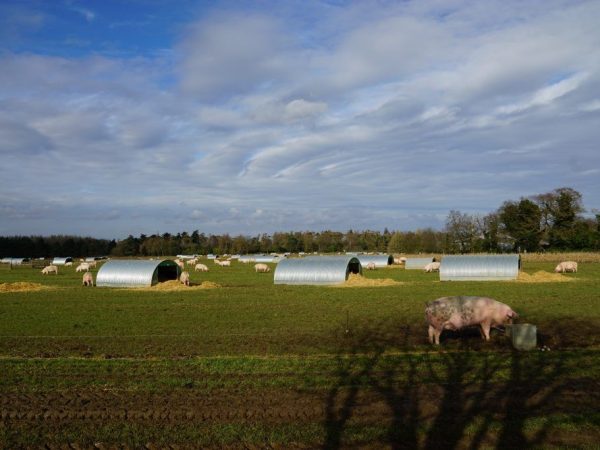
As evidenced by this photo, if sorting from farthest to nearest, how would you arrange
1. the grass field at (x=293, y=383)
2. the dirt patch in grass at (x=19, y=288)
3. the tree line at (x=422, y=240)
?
the tree line at (x=422, y=240)
the dirt patch in grass at (x=19, y=288)
the grass field at (x=293, y=383)

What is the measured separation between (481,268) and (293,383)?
3500 cm

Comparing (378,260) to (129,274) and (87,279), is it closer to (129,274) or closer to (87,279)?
(129,274)

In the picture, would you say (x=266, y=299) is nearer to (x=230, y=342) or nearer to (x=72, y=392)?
(x=230, y=342)

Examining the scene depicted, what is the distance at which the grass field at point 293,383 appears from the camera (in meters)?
A: 8.67

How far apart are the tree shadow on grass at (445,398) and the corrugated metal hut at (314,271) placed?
1013 inches

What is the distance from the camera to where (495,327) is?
17.1 meters

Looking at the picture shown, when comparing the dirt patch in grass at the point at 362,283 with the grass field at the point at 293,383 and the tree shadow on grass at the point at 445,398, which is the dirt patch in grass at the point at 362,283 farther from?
the tree shadow on grass at the point at 445,398

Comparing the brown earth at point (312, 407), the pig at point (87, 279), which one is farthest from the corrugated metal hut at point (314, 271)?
Result: the brown earth at point (312, 407)

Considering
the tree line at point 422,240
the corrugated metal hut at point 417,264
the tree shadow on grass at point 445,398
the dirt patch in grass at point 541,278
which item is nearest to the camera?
the tree shadow on grass at point 445,398

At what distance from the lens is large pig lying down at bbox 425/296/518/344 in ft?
54.1

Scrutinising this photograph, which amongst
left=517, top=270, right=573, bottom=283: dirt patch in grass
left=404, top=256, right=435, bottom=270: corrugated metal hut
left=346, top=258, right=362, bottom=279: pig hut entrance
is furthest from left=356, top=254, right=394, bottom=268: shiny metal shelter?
left=517, top=270, right=573, bottom=283: dirt patch in grass

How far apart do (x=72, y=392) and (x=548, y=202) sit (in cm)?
9965

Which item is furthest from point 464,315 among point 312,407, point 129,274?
point 129,274

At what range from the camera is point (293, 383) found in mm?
11773
